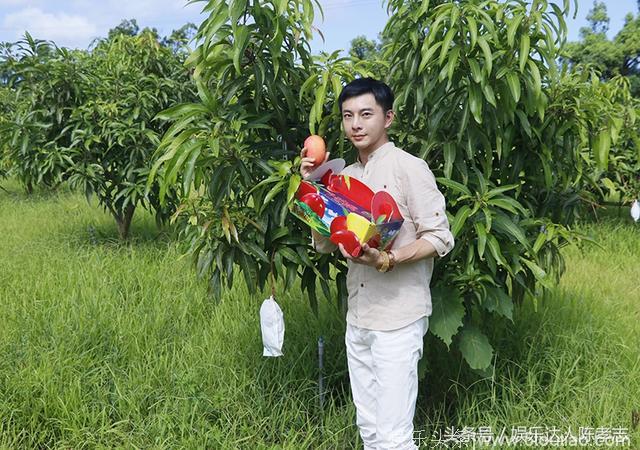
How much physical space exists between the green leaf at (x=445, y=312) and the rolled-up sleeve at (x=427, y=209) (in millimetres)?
398

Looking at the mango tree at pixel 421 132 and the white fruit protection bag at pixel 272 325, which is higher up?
the mango tree at pixel 421 132

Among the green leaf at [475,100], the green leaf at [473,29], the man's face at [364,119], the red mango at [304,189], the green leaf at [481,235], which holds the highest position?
the green leaf at [473,29]

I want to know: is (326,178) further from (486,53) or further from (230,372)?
(230,372)

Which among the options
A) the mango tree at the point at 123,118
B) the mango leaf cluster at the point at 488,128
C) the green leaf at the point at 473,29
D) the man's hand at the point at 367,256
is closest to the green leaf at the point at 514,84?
the mango leaf cluster at the point at 488,128

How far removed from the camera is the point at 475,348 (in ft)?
6.93

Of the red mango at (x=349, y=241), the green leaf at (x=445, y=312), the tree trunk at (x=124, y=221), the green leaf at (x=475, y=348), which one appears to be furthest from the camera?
the tree trunk at (x=124, y=221)

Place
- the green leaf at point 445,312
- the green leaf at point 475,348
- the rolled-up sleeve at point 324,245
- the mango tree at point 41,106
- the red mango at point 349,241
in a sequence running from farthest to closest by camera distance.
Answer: the mango tree at point 41,106 < the green leaf at point 475,348 < the green leaf at point 445,312 < the rolled-up sleeve at point 324,245 < the red mango at point 349,241

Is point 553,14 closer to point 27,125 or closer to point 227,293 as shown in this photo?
point 227,293

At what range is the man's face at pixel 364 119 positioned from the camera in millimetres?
1699

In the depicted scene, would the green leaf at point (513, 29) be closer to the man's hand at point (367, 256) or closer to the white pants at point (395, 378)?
the man's hand at point (367, 256)

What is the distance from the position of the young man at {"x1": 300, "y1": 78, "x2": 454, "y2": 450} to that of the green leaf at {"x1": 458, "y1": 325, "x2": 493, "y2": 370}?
0.37m

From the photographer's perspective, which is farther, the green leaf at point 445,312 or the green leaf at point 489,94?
the green leaf at point 445,312

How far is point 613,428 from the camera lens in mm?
2326

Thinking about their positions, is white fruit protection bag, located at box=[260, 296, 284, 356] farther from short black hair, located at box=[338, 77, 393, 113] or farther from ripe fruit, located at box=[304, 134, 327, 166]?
short black hair, located at box=[338, 77, 393, 113]
